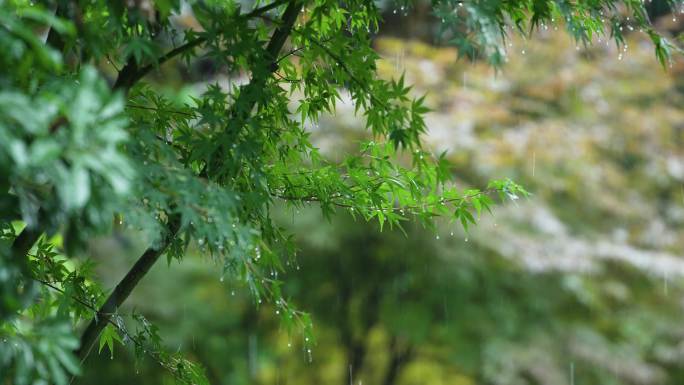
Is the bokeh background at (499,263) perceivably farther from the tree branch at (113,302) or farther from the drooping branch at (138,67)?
the drooping branch at (138,67)

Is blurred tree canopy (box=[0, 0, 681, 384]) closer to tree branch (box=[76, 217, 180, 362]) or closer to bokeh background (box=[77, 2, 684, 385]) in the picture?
tree branch (box=[76, 217, 180, 362])

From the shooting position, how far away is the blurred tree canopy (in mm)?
997

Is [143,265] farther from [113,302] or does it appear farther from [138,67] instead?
[138,67]

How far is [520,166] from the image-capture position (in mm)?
4992

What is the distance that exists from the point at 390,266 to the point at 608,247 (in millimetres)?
1380

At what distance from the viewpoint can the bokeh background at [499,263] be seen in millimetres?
4879

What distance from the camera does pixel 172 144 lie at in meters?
1.78

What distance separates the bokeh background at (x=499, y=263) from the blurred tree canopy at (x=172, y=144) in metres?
2.83

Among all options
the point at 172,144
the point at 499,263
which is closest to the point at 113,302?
the point at 172,144

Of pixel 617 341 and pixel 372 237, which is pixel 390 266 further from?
pixel 617 341

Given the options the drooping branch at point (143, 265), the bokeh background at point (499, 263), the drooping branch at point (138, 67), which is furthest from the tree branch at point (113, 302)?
the bokeh background at point (499, 263)

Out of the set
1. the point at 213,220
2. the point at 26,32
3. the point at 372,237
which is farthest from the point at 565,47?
the point at 26,32

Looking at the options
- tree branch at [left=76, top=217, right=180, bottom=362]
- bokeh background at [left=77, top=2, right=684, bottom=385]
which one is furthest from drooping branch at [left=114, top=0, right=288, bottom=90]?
bokeh background at [left=77, top=2, right=684, bottom=385]

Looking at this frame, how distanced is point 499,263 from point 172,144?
351 centimetres
